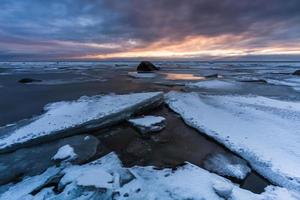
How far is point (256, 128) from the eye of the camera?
21.2 feet

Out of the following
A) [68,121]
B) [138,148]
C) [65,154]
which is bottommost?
[138,148]

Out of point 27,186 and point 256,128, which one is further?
point 256,128

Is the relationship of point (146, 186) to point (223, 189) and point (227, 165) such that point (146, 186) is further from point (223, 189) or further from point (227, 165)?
point (227, 165)

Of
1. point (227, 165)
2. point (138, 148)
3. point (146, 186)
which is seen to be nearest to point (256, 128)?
point (227, 165)

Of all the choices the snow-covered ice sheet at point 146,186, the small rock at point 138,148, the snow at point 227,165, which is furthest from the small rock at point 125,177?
the snow at point 227,165

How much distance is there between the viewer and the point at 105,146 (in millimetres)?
5695

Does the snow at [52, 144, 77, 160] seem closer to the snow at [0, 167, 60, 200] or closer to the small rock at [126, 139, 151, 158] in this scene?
the snow at [0, 167, 60, 200]

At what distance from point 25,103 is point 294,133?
12167mm

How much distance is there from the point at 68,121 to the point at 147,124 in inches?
113

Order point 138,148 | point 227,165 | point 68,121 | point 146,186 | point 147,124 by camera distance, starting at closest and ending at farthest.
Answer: point 146,186
point 227,165
point 138,148
point 147,124
point 68,121

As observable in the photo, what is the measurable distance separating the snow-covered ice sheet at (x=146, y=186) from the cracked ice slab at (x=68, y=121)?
212cm

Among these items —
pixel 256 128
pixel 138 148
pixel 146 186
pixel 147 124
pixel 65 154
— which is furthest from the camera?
pixel 147 124

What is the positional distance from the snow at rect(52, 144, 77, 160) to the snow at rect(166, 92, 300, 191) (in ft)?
13.4

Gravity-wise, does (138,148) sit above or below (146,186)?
below
